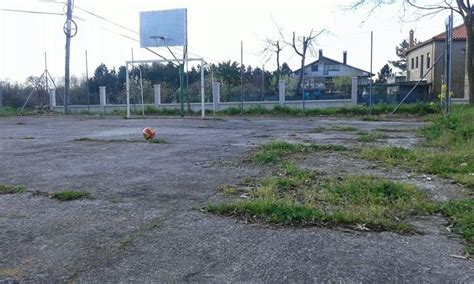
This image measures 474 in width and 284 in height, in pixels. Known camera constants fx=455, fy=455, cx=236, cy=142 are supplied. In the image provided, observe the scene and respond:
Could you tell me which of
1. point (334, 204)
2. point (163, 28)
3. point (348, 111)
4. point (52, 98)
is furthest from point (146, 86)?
point (334, 204)

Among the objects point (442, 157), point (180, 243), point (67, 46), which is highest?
point (67, 46)

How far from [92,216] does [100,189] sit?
39.4 inches

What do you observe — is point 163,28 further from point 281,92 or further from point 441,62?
point 441,62

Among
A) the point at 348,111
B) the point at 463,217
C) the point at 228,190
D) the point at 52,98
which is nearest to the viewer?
the point at 463,217

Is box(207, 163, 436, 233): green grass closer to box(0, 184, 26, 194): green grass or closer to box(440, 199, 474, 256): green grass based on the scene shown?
box(440, 199, 474, 256): green grass

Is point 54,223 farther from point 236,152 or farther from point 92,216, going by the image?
point 236,152

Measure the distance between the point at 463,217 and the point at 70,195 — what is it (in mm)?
3373

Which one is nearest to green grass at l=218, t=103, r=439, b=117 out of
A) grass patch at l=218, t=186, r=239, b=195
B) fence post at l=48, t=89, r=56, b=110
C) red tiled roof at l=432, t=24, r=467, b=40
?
fence post at l=48, t=89, r=56, b=110

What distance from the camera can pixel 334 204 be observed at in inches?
153

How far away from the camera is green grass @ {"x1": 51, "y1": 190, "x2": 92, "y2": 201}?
423cm

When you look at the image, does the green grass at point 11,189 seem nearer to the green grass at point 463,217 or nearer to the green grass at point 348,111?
the green grass at point 463,217

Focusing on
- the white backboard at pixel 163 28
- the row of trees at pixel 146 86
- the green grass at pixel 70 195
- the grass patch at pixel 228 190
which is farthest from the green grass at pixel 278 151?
the row of trees at pixel 146 86

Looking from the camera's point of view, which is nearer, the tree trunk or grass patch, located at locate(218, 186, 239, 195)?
grass patch, located at locate(218, 186, 239, 195)

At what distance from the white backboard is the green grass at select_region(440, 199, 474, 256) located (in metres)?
17.5
